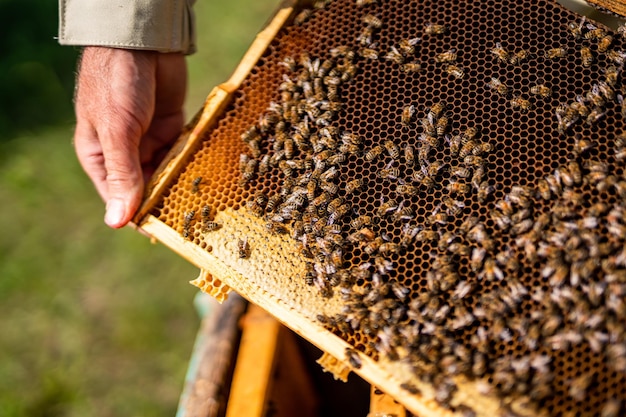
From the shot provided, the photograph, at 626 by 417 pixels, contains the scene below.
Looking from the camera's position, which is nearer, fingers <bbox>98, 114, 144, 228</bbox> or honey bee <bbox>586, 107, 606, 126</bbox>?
honey bee <bbox>586, 107, 606, 126</bbox>

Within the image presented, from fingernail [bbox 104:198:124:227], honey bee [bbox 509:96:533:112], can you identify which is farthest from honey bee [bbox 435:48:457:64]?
fingernail [bbox 104:198:124:227]

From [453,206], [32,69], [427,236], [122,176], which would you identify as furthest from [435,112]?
[32,69]

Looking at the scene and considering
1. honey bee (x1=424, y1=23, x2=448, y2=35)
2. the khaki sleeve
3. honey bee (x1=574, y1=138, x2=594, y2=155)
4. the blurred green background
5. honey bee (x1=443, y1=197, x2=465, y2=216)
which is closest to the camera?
honey bee (x1=574, y1=138, x2=594, y2=155)

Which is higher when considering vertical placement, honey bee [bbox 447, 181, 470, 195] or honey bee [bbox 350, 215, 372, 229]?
honey bee [bbox 447, 181, 470, 195]

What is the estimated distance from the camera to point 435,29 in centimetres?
366

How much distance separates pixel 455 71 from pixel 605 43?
960mm

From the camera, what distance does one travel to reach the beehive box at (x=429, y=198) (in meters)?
2.91

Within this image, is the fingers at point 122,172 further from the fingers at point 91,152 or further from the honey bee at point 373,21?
the honey bee at point 373,21

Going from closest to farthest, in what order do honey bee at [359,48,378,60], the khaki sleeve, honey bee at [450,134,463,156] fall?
honey bee at [450,134,463,156], honey bee at [359,48,378,60], the khaki sleeve

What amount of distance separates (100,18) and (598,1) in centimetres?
384

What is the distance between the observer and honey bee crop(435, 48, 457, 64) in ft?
11.7

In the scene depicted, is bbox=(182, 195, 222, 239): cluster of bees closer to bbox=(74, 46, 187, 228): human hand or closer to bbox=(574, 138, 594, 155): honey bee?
bbox=(74, 46, 187, 228): human hand

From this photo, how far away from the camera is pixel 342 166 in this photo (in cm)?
359

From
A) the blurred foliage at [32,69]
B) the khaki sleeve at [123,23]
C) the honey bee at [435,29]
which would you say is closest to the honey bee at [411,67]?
the honey bee at [435,29]
